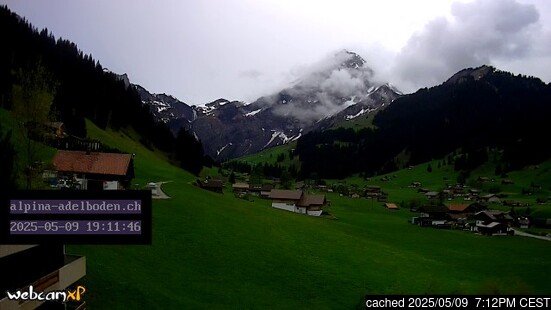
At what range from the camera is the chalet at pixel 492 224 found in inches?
4097

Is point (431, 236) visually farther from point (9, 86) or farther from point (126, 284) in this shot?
point (9, 86)

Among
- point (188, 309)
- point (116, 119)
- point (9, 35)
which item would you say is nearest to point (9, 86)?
point (9, 35)

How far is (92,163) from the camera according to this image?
69.1 m

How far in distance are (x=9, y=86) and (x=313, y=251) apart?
8208 centimetres

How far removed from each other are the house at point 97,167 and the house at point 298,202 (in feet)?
176

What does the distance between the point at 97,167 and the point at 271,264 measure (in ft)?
123

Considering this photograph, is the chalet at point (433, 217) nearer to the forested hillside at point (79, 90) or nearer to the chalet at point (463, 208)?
the chalet at point (463, 208)

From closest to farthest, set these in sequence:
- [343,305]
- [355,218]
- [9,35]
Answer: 1. [343,305]
2. [355,218]
3. [9,35]

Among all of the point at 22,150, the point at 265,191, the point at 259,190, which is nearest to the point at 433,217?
the point at 265,191

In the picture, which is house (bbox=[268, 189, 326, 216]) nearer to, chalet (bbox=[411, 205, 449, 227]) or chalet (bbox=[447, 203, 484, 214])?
chalet (bbox=[411, 205, 449, 227])

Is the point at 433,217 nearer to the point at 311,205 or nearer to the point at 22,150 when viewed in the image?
the point at 311,205

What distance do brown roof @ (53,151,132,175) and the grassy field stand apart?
9.72 meters

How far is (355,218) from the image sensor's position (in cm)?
10769

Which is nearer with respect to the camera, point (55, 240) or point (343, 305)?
point (55, 240)
